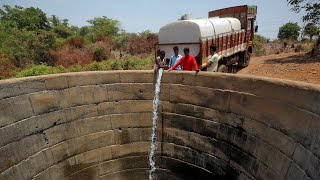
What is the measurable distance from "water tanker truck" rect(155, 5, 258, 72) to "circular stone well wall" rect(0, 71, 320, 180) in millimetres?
3124

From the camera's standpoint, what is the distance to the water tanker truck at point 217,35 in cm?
835

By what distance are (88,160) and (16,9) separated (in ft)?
109

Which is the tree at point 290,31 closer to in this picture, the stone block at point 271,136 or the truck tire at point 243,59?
the truck tire at point 243,59

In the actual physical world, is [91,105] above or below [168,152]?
above

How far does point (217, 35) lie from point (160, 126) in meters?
5.04

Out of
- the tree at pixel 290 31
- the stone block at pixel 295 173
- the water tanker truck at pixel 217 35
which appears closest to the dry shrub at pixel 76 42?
the water tanker truck at pixel 217 35

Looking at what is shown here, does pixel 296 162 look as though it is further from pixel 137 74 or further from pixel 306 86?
pixel 137 74

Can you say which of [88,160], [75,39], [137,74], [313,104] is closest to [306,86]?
[313,104]

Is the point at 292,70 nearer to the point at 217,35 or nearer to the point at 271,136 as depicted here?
the point at 217,35

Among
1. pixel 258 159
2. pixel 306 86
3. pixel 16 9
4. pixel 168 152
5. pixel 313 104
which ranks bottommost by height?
pixel 168 152

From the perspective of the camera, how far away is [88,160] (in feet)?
19.6

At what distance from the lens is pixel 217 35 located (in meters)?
9.43

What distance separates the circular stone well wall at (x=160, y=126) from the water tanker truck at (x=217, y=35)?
312cm

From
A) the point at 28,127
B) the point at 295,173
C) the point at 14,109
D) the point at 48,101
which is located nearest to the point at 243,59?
the point at 295,173
